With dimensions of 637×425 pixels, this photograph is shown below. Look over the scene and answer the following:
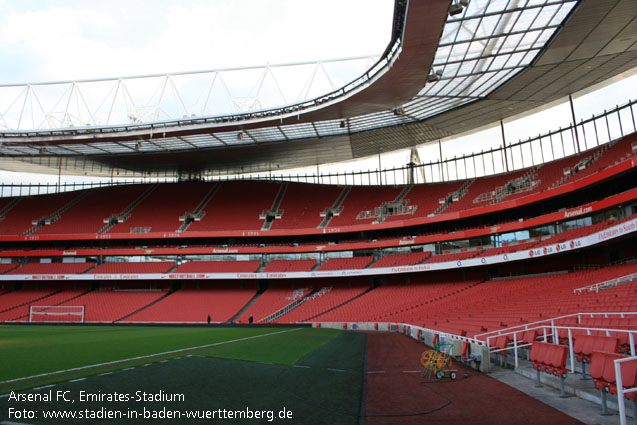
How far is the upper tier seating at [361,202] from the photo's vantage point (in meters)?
49.0

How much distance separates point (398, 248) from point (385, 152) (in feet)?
39.6

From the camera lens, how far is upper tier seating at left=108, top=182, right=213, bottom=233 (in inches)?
2056

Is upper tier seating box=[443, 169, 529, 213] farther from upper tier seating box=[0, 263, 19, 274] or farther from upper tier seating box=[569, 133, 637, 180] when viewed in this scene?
upper tier seating box=[0, 263, 19, 274]

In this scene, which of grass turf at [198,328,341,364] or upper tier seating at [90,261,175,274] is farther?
upper tier seating at [90,261,175,274]

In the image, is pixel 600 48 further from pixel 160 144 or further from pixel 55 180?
pixel 55 180

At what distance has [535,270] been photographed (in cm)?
3694

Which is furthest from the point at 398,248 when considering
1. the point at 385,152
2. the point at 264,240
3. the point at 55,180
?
the point at 55,180

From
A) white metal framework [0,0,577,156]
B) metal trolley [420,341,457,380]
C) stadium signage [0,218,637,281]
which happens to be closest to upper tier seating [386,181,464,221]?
stadium signage [0,218,637,281]

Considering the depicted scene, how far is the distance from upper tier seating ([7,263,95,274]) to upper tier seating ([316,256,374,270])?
26521mm

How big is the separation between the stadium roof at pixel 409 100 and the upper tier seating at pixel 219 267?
12.1 m

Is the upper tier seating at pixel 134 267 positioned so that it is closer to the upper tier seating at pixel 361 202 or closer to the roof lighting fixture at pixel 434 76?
the upper tier seating at pixel 361 202

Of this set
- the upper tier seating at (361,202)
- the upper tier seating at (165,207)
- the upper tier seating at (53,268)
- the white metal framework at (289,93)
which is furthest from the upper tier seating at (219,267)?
the white metal framework at (289,93)

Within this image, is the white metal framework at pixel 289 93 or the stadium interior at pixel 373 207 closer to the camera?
the white metal framework at pixel 289 93

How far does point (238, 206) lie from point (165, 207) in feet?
30.4
